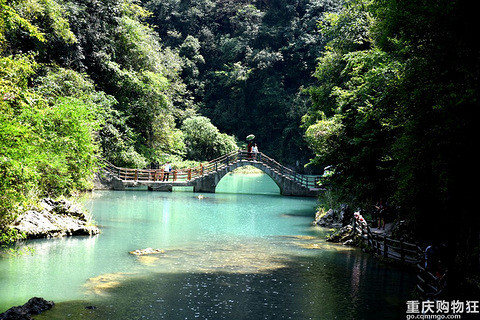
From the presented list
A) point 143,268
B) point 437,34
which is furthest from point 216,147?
point 437,34

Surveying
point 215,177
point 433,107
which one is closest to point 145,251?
point 433,107

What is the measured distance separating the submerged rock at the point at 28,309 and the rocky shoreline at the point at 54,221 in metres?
5.66

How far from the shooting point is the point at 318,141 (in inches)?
804

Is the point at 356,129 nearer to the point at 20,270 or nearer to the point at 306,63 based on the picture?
the point at 20,270

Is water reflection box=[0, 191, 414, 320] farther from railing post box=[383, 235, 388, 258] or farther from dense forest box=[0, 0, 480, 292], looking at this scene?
dense forest box=[0, 0, 480, 292]

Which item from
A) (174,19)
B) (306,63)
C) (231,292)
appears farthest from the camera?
(174,19)

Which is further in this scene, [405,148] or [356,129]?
[356,129]

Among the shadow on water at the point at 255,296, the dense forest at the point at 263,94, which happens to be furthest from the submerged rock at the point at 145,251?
the dense forest at the point at 263,94

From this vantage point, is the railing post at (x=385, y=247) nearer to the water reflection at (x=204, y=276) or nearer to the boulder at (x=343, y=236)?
the water reflection at (x=204, y=276)

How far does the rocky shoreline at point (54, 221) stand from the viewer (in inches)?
558

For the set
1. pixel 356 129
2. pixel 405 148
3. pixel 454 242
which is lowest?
pixel 454 242

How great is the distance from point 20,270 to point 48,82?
1799 centimetres

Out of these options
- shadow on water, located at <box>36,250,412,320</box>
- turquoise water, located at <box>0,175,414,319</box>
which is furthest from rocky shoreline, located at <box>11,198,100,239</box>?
shadow on water, located at <box>36,250,412,320</box>

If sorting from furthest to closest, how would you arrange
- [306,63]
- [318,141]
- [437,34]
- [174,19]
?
1. [174,19]
2. [306,63]
3. [318,141]
4. [437,34]
